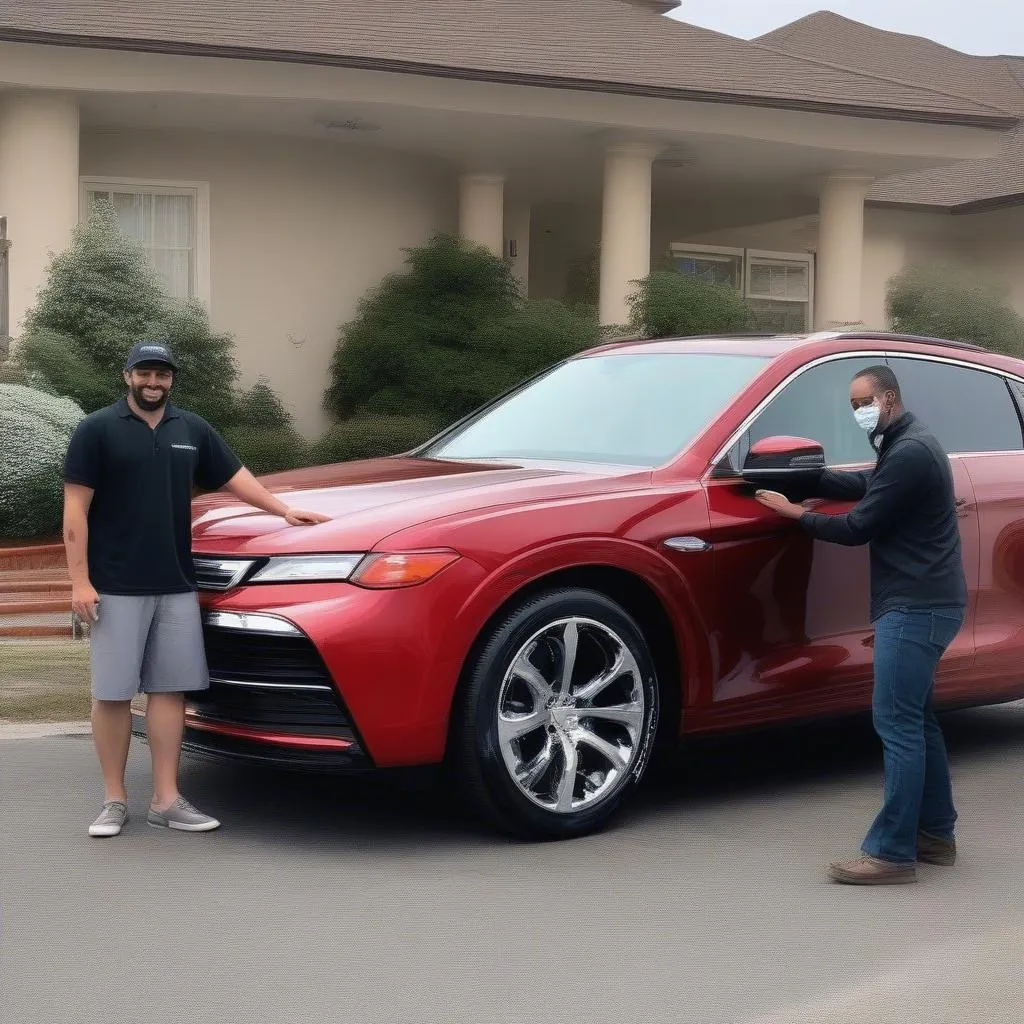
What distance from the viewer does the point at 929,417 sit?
7109 millimetres

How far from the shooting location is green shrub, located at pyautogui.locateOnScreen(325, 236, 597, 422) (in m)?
18.4

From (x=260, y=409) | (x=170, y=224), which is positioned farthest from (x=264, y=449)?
(x=170, y=224)

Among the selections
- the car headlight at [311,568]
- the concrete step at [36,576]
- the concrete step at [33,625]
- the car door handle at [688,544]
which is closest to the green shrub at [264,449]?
the concrete step at [36,576]

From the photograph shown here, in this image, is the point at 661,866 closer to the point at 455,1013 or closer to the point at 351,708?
the point at 351,708

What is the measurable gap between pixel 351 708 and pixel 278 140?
594 inches

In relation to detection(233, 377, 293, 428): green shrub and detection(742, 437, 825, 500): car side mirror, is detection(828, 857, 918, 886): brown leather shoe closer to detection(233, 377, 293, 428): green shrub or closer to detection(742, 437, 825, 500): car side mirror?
detection(742, 437, 825, 500): car side mirror

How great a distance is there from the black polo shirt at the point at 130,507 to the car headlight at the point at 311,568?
1.30 ft

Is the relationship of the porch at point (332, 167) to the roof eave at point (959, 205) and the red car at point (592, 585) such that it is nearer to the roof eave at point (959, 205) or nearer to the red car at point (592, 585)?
the roof eave at point (959, 205)

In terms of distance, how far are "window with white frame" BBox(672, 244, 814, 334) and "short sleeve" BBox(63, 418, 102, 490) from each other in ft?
65.8

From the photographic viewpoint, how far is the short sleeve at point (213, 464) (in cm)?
623

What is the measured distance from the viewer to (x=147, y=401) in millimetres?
5957

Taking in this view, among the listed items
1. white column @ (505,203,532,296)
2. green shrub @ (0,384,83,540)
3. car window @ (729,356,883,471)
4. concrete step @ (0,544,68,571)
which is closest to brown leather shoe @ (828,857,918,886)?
car window @ (729,356,883,471)

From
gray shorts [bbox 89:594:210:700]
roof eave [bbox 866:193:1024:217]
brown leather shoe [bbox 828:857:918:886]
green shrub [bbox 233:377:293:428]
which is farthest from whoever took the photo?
roof eave [bbox 866:193:1024:217]

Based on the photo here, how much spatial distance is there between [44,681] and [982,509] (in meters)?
4.91
